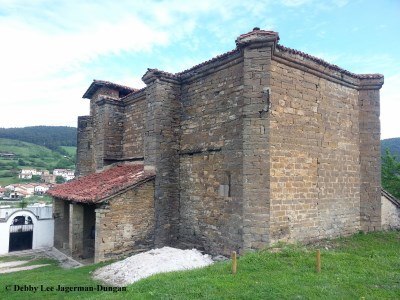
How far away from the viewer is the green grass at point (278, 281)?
5.49 m

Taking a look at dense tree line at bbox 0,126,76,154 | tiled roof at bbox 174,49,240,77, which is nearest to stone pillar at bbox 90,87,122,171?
tiled roof at bbox 174,49,240,77

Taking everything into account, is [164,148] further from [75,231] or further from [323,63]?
[323,63]

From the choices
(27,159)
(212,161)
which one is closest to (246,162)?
(212,161)

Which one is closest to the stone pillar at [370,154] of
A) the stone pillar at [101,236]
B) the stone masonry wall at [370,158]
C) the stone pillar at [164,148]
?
the stone masonry wall at [370,158]

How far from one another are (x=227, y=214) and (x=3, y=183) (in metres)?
70.6

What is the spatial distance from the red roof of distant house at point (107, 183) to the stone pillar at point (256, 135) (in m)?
4.04

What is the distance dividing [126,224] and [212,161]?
3.58 m

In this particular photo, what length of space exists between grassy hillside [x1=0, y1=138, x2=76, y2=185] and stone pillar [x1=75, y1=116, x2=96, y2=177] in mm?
61376

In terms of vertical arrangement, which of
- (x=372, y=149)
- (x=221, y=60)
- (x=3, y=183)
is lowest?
(x=3, y=183)

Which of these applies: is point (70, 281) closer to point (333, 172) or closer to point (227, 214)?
point (227, 214)

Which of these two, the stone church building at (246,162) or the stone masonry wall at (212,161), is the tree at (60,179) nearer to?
the stone church building at (246,162)

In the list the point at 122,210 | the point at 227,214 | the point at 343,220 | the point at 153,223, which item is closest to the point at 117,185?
the point at 122,210

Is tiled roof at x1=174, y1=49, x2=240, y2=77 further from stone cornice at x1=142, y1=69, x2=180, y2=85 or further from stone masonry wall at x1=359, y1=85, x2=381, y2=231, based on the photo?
stone masonry wall at x1=359, y1=85, x2=381, y2=231

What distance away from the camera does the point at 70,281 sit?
8.64m
